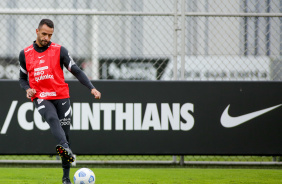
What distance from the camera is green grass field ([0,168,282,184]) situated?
635 cm

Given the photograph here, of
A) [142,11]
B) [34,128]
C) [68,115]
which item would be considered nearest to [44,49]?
[68,115]

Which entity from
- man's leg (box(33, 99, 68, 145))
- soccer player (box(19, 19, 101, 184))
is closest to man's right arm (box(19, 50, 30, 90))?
soccer player (box(19, 19, 101, 184))

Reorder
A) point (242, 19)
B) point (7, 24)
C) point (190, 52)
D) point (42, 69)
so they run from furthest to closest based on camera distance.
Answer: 1. point (7, 24)
2. point (190, 52)
3. point (242, 19)
4. point (42, 69)

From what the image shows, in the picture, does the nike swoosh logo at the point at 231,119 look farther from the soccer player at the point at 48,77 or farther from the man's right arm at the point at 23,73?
the man's right arm at the point at 23,73

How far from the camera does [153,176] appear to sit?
697cm

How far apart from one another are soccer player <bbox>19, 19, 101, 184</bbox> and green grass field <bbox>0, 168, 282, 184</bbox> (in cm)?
96

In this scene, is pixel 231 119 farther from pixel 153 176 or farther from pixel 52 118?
pixel 52 118

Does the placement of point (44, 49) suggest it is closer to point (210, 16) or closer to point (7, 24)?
point (210, 16)

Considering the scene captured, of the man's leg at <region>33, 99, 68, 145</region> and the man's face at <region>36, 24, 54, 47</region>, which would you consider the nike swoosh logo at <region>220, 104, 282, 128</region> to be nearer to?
the man's leg at <region>33, 99, 68, 145</region>

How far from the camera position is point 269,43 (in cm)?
900

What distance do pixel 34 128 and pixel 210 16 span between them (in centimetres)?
363

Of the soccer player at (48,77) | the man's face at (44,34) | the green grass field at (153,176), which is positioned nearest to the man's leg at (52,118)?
the soccer player at (48,77)

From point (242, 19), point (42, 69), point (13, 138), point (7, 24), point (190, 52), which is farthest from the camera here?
point (7, 24)

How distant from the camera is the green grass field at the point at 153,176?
6.35m
